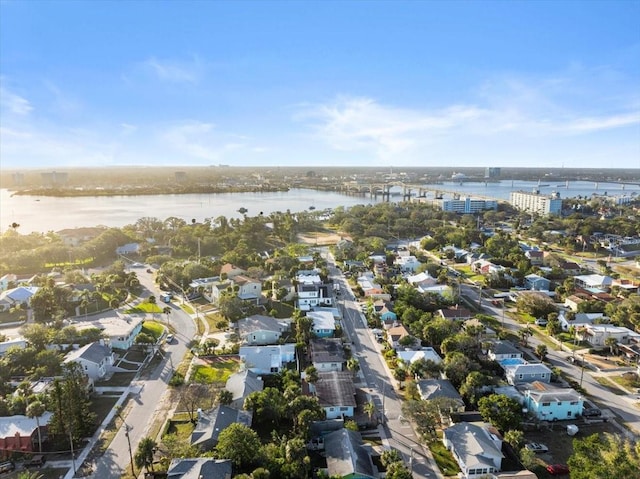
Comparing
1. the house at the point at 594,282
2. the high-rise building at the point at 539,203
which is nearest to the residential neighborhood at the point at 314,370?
the house at the point at 594,282

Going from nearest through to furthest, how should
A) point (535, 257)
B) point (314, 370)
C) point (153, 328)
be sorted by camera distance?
1. point (314, 370)
2. point (153, 328)
3. point (535, 257)

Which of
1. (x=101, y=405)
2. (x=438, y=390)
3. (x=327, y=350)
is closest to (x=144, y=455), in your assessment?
(x=101, y=405)

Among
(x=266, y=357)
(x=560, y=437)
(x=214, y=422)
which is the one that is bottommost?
(x=560, y=437)

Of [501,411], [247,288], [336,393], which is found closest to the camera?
[501,411]

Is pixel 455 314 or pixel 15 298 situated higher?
pixel 15 298

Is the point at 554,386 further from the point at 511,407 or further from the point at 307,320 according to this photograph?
the point at 307,320

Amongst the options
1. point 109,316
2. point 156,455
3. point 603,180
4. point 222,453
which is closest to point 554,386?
point 222,453

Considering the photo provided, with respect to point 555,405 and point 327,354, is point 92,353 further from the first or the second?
point 555,405
